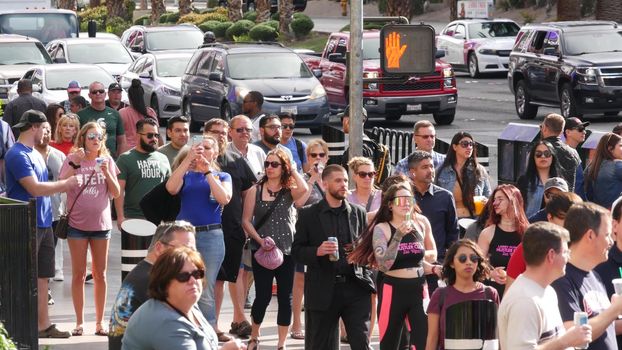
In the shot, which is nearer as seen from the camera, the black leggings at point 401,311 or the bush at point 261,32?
the black leggings at point 401,311

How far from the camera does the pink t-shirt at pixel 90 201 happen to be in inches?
470

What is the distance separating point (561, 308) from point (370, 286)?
126 inches

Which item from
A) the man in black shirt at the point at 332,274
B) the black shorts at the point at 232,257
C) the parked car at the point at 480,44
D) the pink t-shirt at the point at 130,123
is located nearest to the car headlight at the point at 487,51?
the parked car at the point at 480,44

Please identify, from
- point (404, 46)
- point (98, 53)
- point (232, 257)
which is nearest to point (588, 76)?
point (98, 53)

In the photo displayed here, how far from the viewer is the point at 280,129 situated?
1348 cm

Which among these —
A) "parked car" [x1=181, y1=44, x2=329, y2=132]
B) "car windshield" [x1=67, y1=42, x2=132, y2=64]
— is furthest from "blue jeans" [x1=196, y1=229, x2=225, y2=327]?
"car windshield" [x1=67, y1=42, x2=132, y2=64]

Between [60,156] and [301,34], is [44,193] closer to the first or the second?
[60,156]

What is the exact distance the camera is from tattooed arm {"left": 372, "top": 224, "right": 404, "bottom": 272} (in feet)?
32.3

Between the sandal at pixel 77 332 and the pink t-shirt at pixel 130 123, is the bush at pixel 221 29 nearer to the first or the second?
the pink t-shirt at pixel 130 123

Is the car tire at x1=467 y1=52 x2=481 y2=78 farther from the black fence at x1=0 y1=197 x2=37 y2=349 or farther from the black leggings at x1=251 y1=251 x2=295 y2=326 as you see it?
the black fence at x1=0 y1=197 x2=37 y2=349

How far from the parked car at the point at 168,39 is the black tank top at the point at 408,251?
27.3 meters

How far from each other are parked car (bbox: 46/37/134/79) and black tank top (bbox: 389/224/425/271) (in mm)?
22563

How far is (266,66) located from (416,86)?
3.45 m

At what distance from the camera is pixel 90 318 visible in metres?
12.8
